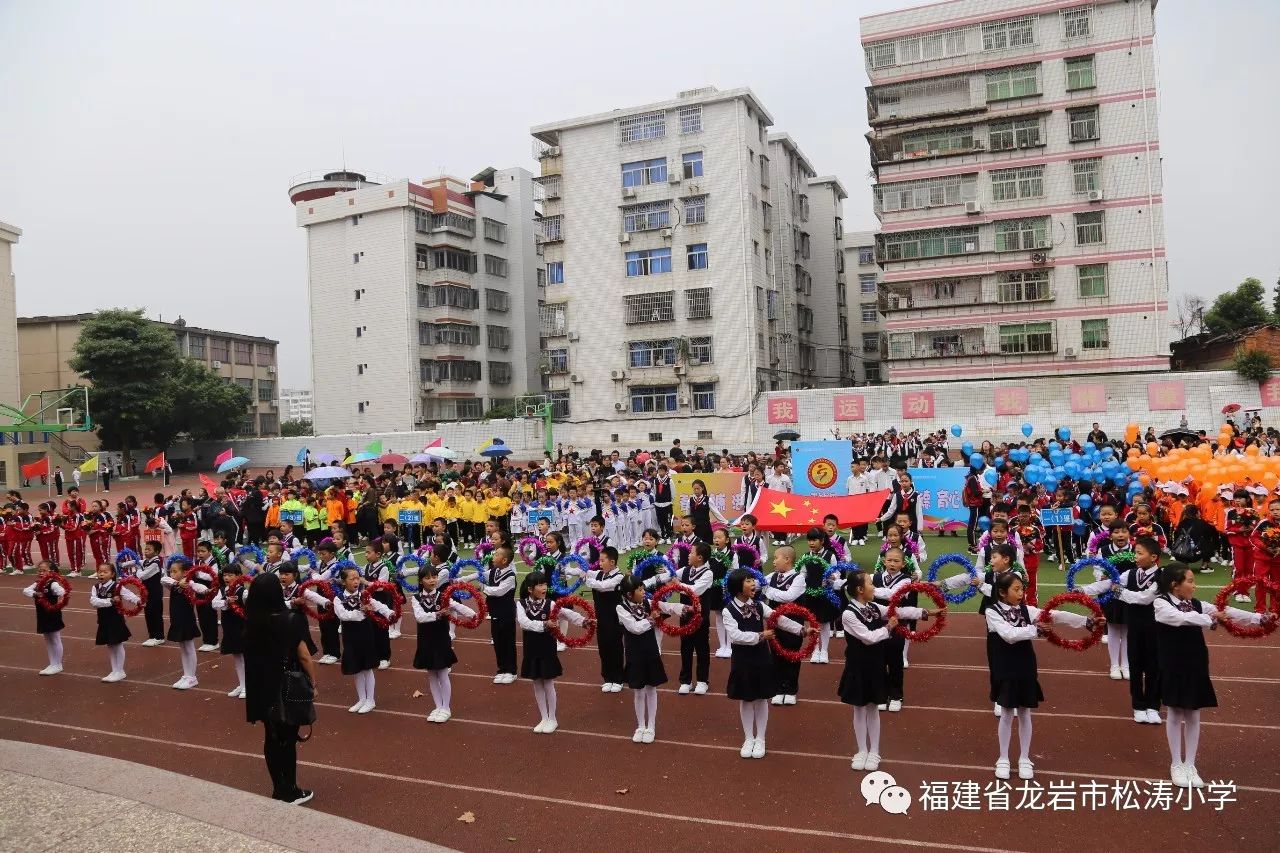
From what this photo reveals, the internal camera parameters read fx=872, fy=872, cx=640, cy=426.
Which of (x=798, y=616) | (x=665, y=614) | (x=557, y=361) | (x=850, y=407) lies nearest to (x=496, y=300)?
(x=557, y=361)

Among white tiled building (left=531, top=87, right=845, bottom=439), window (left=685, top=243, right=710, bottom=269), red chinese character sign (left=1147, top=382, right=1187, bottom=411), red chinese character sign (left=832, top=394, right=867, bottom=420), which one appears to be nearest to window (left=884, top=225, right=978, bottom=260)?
white tiled building (left=531, top=87, right=845, bottom=439)

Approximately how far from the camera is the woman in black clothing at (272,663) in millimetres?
6922

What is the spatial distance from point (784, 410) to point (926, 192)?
11.5 metres

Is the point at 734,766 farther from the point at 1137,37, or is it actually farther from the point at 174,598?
the point at 1137,37

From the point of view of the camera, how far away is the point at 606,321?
42438mm

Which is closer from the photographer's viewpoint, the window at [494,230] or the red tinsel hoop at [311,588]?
the red tinsel hoop at [311,588]

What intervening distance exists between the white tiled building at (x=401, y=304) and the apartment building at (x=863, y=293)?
2397cm

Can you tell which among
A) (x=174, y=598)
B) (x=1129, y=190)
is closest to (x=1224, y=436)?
(x=174, y=598)

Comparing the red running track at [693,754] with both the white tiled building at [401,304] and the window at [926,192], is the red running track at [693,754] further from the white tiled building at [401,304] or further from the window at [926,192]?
the white tiled building at [401,304]

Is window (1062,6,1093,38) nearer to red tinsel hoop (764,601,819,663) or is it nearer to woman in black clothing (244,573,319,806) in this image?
red tinsel hoop (764,601,819,663)

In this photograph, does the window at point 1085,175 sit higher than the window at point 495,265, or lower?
lower

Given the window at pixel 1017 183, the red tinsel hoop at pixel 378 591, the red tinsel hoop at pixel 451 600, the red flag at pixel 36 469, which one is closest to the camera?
the red tinsel hoop at pixel 451 600

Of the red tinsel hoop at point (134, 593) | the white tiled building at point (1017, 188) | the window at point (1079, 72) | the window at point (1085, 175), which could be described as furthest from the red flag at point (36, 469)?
the window at point (1079, 72)

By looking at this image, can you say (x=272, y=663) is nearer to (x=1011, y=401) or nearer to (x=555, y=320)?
(x=1011, y=401)
